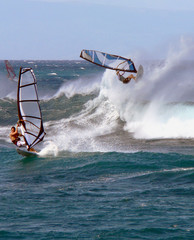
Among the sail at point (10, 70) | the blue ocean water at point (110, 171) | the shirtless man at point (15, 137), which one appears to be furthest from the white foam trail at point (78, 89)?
the sail at point (10, 70)

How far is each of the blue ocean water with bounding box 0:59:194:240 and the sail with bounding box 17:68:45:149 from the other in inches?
37.2

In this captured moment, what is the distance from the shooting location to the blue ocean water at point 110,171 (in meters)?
10.8

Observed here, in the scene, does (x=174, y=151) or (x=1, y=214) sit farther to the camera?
(x=174, y=151)

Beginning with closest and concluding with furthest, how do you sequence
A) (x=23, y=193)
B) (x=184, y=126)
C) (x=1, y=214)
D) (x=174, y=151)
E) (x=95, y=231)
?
(x=95, y=231)
(x=1, y=214)
(x=23, y=193)
(x=174, y=151)
(x=184, y=126)

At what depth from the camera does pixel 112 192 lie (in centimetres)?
1317

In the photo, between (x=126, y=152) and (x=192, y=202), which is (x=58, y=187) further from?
(x=126, y=152)

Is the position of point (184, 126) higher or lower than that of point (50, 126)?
higher

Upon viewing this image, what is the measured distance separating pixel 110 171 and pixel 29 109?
4.71 metres

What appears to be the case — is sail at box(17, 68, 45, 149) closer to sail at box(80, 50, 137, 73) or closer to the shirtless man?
the shirtless man

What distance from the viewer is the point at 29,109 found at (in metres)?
18.5

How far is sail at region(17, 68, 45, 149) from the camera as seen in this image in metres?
18.2

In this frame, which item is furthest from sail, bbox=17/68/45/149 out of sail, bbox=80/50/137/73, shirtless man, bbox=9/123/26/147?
sail, bbox=80/50/137/73

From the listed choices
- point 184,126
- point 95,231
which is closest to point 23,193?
point 95,231

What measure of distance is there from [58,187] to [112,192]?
5.73 feet
